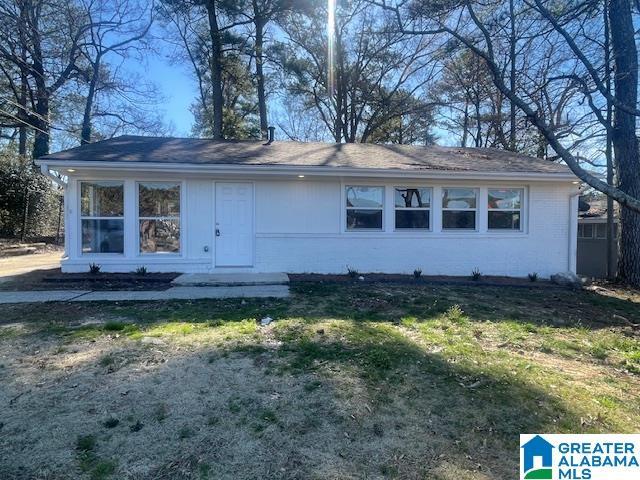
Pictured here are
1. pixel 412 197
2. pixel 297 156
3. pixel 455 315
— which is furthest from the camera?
pixel 297 156

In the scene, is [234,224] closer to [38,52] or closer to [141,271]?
[141,271]

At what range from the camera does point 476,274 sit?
9625 mm

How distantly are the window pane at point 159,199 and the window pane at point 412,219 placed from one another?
5.36 m

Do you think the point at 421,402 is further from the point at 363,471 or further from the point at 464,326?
the point at 464,326

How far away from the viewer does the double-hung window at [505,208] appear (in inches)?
401

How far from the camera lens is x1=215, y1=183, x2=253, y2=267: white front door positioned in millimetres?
9513

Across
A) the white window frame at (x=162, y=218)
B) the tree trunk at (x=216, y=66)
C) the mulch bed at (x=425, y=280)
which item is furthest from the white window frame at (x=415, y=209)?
the tree trunk at (x=216, y=66)

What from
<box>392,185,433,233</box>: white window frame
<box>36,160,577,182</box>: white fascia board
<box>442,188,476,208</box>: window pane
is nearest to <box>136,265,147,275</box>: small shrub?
<box>36,160,577,182</box>: white fascia board

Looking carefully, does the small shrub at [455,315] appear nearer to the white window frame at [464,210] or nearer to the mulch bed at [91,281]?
the white window frame at [464,210]

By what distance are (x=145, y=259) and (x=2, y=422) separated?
21.7 ft

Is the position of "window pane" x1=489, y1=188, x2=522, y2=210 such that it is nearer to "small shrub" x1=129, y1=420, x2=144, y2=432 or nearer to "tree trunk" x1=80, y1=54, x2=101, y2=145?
"small shrub" x1=129, y1=420, x2=144, y2=432

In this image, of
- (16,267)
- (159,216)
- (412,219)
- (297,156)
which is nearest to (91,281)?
(159,216)

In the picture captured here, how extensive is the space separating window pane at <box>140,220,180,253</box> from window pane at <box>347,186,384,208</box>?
13.7 ft

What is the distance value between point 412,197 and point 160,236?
6.17 metres
